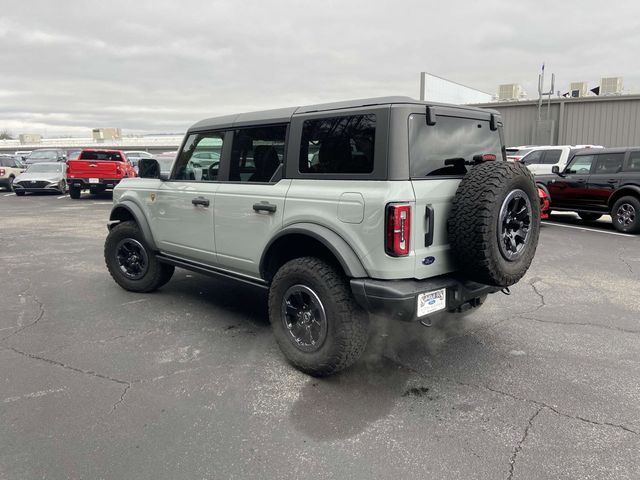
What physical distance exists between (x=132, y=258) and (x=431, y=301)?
3.77 metres

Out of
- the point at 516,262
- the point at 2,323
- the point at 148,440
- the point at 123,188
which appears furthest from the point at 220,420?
the point at 123,188

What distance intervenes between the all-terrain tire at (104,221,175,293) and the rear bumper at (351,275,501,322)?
301 cm

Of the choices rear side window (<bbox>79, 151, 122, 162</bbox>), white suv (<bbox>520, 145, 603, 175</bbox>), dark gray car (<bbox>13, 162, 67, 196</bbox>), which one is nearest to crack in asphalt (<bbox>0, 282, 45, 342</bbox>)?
rear side window (<bbox>79, 151, 122, 162</bbox>)

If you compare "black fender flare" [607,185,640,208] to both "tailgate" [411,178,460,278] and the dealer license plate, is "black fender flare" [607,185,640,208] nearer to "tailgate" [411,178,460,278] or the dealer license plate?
"tailgate" [411,178,460,278]

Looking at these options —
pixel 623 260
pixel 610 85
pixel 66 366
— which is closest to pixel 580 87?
pixel 610 85


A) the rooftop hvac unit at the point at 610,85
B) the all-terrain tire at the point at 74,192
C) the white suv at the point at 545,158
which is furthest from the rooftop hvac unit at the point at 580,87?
the all-terrain tire at the point at 74,192

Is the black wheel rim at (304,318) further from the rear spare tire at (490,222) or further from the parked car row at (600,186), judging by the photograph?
the parked car row at (600,186)

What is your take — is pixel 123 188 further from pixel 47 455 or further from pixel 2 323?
pixel 47 455

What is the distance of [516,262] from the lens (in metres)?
3.36

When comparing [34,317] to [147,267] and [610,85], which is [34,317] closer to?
[147,267]

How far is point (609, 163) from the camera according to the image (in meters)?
10.1

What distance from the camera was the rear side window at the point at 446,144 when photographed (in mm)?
3205

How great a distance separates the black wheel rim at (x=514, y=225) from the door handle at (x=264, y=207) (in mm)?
1642

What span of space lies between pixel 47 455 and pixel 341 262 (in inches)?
78.4
